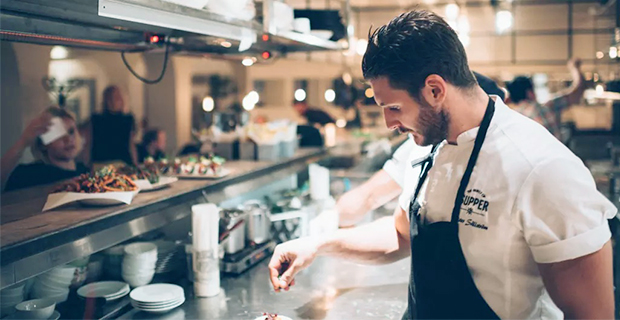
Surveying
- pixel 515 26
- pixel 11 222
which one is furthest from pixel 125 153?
pixel 515 26

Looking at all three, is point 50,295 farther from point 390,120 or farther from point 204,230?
point 390,120

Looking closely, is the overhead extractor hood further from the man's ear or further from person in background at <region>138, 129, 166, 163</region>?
person in background at <region>138, 129, 166, 163</region>

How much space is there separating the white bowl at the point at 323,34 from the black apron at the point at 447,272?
1.92m

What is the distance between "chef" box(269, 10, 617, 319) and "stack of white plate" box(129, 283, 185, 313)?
88cm

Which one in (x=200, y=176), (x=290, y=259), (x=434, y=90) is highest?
(x=434, y=90)

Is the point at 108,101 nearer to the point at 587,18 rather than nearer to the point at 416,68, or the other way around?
the point at 416,68

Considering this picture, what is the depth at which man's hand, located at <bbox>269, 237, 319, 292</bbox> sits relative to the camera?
1.83m

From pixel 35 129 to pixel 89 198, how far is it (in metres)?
1.76

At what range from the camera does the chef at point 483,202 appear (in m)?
1.32

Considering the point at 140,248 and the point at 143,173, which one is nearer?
the point at 140,248

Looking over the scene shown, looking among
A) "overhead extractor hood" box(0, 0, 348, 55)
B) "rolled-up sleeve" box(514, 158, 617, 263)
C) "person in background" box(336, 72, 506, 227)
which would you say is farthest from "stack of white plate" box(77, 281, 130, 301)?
"rolled-up sleeve" box(514, 158, 617, 263)

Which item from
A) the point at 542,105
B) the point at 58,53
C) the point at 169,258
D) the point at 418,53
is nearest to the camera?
the point at 418,53

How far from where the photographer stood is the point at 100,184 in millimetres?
2391

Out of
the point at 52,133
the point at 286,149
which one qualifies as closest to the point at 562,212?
the point at 286,149
